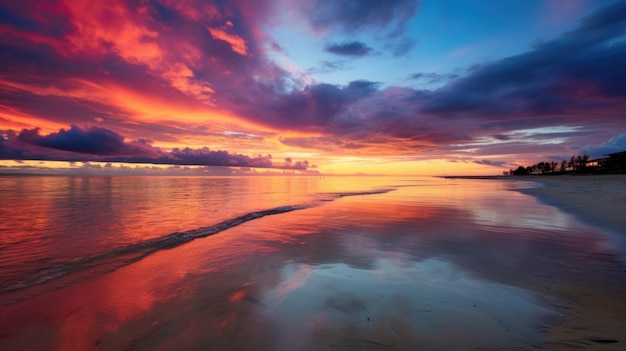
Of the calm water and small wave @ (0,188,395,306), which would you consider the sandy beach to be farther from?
small wave @ (0,188,395,306)

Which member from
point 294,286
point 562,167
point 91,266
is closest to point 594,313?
point 294,286

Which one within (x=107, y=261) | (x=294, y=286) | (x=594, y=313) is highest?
(x=594, y=313)

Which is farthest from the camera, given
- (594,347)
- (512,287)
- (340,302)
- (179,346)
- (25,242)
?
(25,242)

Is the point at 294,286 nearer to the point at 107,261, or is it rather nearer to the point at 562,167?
the point at 107,261

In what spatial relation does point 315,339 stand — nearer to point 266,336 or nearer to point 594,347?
point 266,336

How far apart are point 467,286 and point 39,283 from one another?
11.1 m

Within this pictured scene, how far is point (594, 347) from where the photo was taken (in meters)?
4.02

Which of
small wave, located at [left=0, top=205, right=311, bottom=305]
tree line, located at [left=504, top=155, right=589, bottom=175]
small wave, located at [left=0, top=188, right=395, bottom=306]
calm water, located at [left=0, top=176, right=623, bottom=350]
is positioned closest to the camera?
calm water, located at [left=0, top=176, right=623, bottom=350]

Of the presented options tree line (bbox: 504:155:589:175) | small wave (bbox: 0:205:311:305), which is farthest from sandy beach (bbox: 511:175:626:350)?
tree line (bbox: 504:155:589:175)

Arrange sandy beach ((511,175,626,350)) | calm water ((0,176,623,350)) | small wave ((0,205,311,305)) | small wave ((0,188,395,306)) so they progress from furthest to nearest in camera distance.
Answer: small wave ((0,205,311,305))
small wave ((0,188,395,306))
calm water ((0,176,623,350))
sandy beach ((511,175,626,350))

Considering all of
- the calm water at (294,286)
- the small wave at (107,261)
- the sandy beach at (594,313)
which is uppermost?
the sandy beach at (594,313)

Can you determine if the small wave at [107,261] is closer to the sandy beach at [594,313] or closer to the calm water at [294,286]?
the calm water at [294,286]

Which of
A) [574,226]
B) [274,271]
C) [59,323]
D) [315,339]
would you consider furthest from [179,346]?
[574,226]

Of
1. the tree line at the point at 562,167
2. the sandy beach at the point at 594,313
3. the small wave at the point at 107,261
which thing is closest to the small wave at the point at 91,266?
the small wave at the point at 107,261
